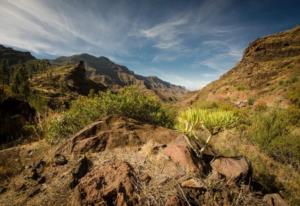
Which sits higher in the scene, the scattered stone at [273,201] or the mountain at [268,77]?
the mountain at [268,77]

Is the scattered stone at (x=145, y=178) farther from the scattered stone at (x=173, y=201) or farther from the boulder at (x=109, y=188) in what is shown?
the scattered stone at (x=173, y=201)

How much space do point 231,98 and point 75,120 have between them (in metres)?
31.8

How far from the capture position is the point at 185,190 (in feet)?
12.0

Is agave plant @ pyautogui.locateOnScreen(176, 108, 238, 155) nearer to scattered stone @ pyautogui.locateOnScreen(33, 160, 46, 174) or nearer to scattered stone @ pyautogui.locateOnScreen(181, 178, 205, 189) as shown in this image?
scattered stone @ pyautogui.locateOnScreen(181, 178, 205, 189)

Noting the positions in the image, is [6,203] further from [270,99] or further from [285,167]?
[270,99]

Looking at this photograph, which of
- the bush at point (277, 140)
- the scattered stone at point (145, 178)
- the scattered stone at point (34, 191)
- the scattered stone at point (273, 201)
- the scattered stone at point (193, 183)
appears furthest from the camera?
the bush at point (277, 140)

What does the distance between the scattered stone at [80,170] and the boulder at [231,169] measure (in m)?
3.06

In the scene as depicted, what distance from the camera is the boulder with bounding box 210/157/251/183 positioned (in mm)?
4485

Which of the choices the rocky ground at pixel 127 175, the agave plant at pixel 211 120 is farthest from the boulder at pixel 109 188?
the agave plant at pixel 211 120

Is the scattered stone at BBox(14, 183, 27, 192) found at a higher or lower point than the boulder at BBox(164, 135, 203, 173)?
lower

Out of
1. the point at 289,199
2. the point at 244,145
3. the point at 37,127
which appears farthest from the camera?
the point at 37,127

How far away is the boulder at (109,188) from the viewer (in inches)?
136

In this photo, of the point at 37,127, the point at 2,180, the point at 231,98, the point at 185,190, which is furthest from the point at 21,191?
Answer: the point at 231,98

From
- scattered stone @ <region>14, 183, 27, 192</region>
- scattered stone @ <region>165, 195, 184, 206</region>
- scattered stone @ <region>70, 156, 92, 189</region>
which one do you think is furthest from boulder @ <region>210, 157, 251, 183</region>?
scattered stone @ <region>14, 183, 27, 192</region>
